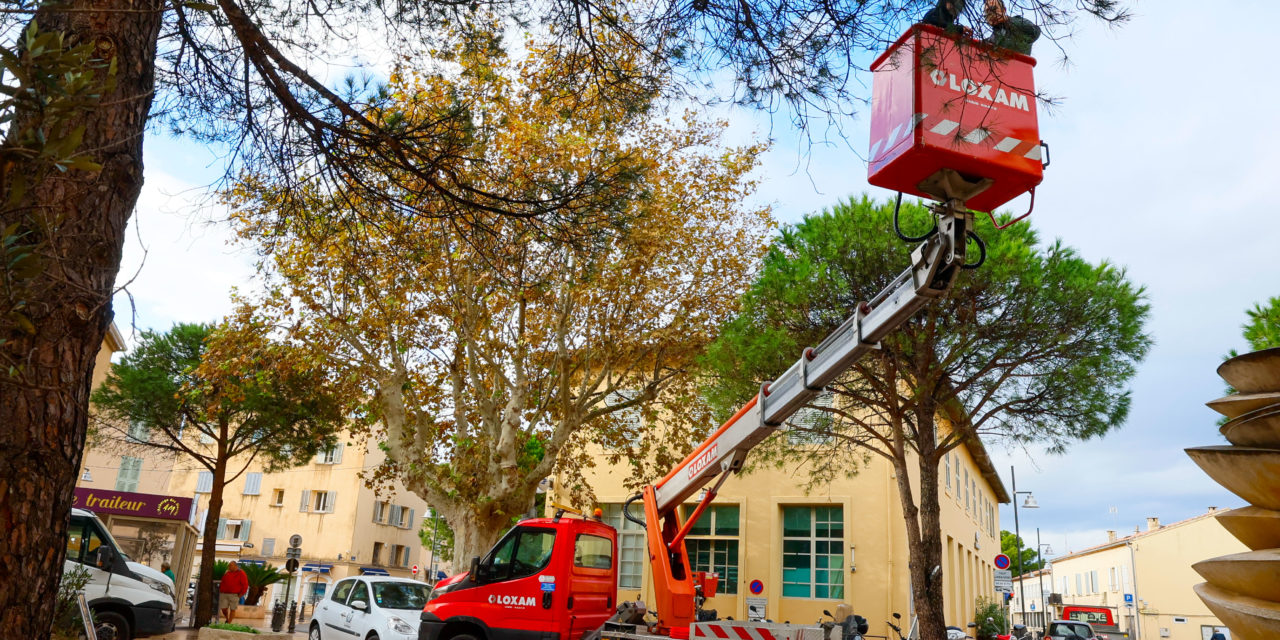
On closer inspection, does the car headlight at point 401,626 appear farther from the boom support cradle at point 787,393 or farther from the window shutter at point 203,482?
the window shutter at point 203,482

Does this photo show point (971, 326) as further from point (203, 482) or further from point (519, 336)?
point (203, 482)

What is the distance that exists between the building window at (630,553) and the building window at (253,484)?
1097 inches

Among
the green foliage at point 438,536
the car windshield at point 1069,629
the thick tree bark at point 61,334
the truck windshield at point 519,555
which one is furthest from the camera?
the green foliage at point 438,536

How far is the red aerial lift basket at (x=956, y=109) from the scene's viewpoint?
467cm

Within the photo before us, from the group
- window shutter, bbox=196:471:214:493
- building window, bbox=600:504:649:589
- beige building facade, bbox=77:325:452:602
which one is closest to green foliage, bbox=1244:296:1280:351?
building window, bbox=600:504:649:589

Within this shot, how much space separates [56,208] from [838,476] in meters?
20.5

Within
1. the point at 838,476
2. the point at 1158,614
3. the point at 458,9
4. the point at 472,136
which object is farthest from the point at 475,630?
the point at 1158,614

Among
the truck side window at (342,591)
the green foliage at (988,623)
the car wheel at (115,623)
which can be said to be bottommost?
the green foliage at (988,623)

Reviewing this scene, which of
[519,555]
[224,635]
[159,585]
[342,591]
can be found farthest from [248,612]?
[519,555]

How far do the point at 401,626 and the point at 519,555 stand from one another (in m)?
3.67

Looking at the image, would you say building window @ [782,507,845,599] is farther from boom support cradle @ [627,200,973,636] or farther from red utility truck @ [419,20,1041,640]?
boom support cradle @ [627,200,973,636]

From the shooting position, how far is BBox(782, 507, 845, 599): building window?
21.8 meters

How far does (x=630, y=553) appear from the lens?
25.0 m

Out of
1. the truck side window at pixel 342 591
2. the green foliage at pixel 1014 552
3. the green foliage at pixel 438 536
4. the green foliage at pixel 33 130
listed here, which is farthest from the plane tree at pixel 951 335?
the green foliage at pixel 1014 552
